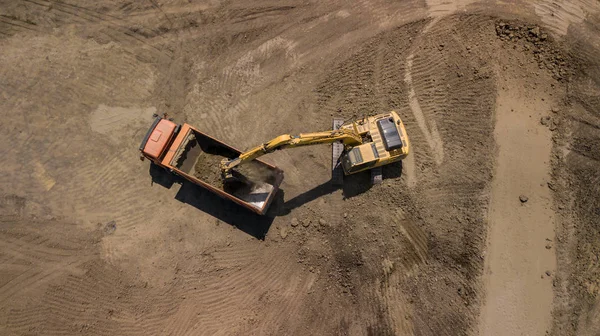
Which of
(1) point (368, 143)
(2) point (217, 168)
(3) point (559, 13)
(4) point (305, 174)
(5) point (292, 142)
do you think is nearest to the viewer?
(5) point (292, 142)

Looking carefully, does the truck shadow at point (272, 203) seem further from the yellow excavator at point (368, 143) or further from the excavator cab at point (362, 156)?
the excavator cab at point (362, 156)

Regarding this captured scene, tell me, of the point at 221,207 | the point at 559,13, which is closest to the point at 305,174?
the point at 221,207

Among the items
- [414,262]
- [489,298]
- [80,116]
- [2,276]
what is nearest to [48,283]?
[2,276]

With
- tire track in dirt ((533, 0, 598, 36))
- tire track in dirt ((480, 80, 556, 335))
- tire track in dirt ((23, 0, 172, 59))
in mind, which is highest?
tire track in dirt ((23, 0, 172, 59))

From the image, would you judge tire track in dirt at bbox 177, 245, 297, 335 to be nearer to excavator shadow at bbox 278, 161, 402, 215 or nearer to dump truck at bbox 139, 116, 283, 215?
excavator shadow at bbox 278, 161, 402, 215

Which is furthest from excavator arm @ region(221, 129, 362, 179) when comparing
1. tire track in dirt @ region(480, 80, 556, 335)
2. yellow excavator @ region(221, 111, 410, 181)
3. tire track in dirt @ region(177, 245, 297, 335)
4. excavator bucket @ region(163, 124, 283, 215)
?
tire track in dirt @ region(480, 80, 556, 335)

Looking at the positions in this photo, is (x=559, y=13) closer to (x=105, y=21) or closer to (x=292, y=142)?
(x=292, y=142)

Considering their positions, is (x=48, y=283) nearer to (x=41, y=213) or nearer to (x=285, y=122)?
(x=41, y=213)
